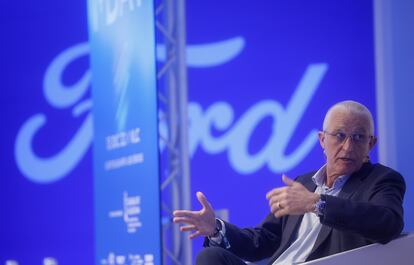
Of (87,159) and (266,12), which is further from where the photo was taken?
(266,12)

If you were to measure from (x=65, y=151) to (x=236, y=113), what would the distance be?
142 centimetres

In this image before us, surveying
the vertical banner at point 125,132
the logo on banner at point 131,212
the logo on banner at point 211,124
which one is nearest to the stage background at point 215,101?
the logo on banner at point 211,124

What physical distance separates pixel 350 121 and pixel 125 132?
1649 millimetres

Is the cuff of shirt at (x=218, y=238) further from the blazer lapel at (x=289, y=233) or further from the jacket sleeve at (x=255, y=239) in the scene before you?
the blazer lapel at (x=289, y=233)

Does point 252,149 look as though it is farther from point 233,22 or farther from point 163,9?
point 163,9

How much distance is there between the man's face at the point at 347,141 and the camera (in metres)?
3.04

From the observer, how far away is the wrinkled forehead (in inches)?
120

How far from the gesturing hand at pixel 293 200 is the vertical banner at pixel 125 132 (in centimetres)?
126

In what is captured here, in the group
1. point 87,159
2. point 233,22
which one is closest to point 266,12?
A: point 233,22

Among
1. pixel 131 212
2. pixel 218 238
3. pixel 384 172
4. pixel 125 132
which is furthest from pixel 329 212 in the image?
pixel 125 132

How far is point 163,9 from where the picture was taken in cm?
411

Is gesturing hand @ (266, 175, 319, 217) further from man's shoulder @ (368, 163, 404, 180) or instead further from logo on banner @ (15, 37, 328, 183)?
logo on banner @ (15, 37, 328, 183)

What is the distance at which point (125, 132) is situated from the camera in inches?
171

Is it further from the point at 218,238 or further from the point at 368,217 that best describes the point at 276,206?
the point at 218,238
